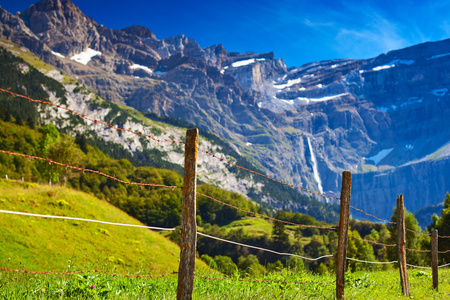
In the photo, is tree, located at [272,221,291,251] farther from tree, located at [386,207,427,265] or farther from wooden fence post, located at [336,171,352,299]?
wooden fence post, located at [336,171,352,299]

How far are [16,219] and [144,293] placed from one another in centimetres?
2342

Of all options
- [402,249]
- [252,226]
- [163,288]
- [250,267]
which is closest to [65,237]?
[250,267]

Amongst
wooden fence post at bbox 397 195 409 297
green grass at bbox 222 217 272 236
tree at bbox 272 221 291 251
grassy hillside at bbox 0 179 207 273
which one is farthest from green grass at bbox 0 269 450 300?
green grass at bbox 222 217 272 236

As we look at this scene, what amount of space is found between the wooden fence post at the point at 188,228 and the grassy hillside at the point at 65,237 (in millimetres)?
15479

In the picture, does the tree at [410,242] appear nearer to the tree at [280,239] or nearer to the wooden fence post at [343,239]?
the wooden fence post at [343,239]

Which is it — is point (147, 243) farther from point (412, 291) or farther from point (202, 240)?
point (202, 240)

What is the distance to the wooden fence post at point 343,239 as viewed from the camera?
28.6ft

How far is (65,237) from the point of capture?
89.6 feet

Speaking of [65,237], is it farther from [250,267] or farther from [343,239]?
[343,239]

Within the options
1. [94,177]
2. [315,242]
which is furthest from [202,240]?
[94,177]

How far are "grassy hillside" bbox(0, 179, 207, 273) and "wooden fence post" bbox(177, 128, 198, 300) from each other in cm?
1548

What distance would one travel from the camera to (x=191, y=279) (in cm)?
600

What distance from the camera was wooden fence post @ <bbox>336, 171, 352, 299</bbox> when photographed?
8.70 meters

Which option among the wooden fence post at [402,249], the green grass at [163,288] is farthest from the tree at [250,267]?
the wooden fence post at [402,249]
